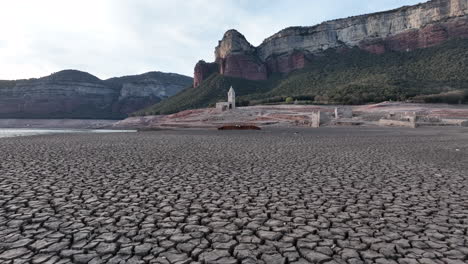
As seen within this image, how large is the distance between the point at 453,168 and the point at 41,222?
11.9 meters

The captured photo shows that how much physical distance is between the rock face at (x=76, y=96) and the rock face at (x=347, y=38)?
46.6m

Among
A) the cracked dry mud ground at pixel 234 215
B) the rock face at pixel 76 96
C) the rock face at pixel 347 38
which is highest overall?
the rock face at pixel 347 38

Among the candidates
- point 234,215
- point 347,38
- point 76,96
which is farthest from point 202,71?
point 234,215

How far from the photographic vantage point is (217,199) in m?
6.05

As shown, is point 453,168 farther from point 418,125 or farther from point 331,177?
point 418,125

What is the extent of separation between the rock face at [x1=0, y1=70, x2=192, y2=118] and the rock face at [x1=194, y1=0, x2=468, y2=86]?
4657cm

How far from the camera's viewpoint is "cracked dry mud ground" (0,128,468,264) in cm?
360

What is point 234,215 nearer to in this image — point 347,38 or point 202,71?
point 347,38

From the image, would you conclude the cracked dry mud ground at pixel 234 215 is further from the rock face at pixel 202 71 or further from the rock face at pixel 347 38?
the rock face at pixel 202 71

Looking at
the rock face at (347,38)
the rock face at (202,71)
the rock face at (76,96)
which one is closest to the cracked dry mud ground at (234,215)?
the rock face at (347,38)

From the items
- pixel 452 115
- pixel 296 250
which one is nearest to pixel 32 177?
pixel 296 250

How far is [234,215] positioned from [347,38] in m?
109

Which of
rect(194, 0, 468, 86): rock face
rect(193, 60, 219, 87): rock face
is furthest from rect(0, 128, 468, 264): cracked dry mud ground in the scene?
rect(193, 60, 219, 87): rock face

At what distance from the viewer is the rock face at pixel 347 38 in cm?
7874
